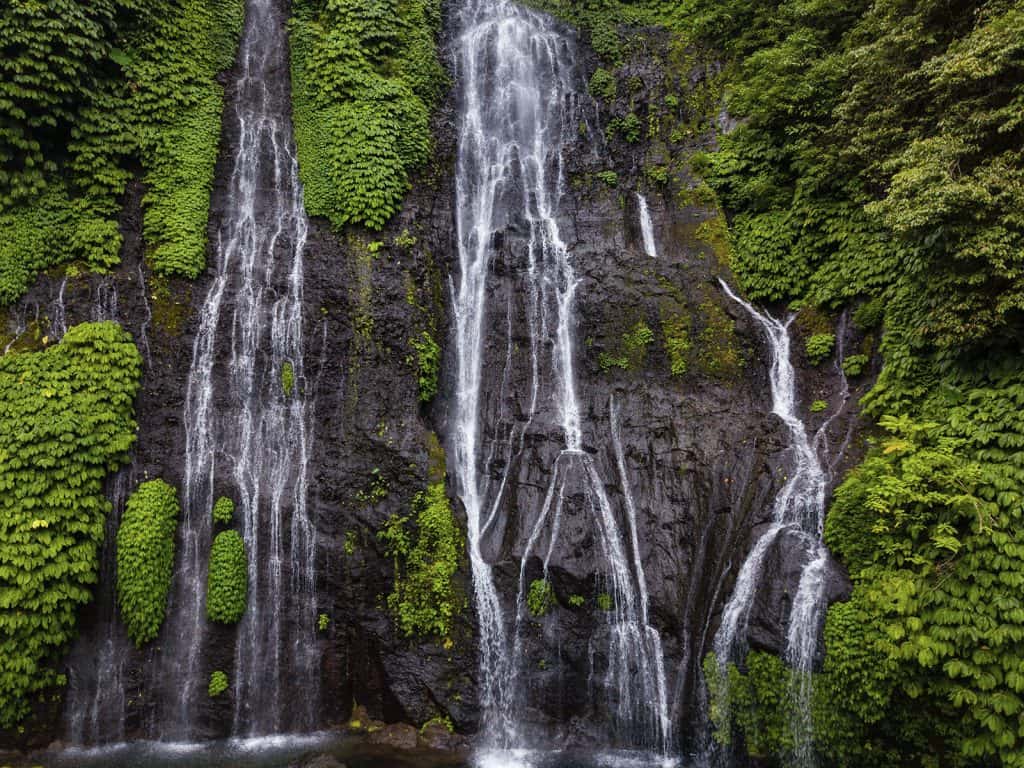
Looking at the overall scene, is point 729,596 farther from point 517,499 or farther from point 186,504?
point 186,504

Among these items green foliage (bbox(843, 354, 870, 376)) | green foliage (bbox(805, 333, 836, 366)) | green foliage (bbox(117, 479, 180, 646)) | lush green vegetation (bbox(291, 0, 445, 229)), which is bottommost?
green foliage (bbox(117, 479, 180, 646))

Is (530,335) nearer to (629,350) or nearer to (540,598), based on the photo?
(629,350)

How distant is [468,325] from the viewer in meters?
13.8

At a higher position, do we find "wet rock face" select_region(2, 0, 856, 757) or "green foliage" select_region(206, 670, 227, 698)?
"wet rock face" select_region(2, 0, 856, 757)

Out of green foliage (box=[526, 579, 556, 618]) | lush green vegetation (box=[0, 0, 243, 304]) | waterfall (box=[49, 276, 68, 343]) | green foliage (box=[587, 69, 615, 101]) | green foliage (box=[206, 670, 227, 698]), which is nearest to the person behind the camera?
green foliage (box=[206, 670, 227, 698])

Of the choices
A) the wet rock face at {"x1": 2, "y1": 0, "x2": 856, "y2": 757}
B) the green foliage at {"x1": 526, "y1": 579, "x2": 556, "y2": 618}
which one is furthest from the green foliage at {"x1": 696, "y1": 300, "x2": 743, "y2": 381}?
the green foliage at {"x1": 526, "y1": 579, "x2": 556, "y2": 618}

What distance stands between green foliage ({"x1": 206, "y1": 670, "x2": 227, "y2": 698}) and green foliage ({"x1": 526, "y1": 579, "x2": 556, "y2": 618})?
560 centimetres

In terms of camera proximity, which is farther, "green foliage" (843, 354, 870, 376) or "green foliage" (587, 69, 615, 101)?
"green foliage" (587, 69, 615, 101)

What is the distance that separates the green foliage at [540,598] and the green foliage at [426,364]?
4.71m

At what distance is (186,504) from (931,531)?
491 inches

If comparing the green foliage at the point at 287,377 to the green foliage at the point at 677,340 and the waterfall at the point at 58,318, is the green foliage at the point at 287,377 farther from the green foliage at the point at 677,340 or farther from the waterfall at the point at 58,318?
the green foliage at the point at 677,340

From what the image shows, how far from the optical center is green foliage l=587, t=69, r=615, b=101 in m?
16.7

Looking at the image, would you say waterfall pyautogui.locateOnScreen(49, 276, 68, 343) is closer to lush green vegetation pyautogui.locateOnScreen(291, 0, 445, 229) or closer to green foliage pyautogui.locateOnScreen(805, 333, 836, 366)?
lush green vegetation pyautogui.locateOnScreen(291, 0, 445, 229)

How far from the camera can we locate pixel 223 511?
1107 centimetres
